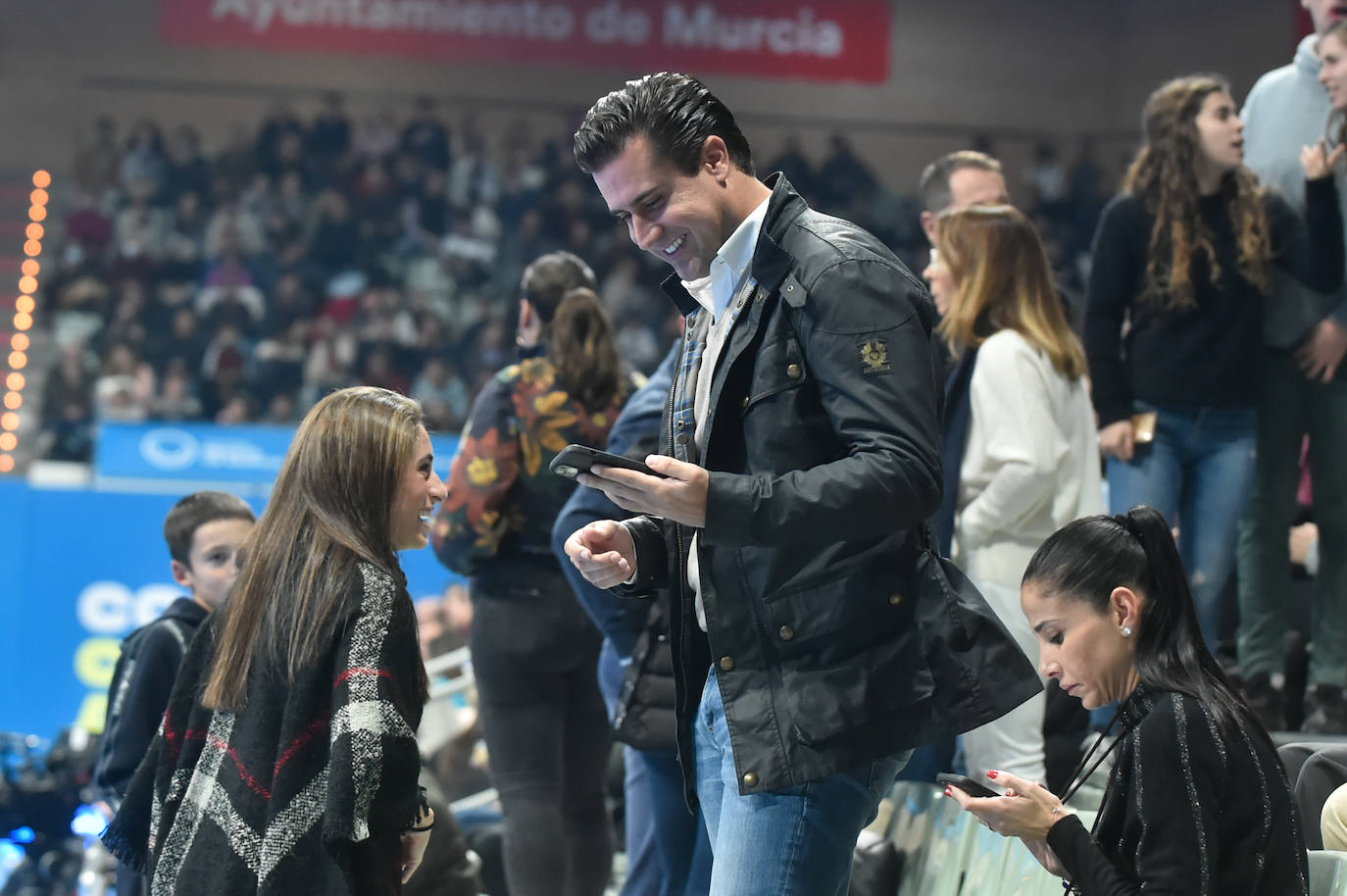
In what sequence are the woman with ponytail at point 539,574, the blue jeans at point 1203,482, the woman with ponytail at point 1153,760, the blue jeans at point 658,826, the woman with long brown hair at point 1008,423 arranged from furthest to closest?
1. the blue jeans at point 1203,482
2. the woman with ponytail at point 539,574
3. the woman with long brown hair at point 1008,423
4. the blue jeans at point 658,826
5. the woman with ponytail at point 1153,760

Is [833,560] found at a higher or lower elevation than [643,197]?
lower

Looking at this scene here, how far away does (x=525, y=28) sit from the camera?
14508 millimetres

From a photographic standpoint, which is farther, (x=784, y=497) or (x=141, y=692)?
(x=141, y=692)

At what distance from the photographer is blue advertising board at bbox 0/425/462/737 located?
6.83 meters

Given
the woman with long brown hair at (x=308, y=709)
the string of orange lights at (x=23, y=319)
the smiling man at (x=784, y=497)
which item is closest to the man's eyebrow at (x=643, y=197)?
the smiling man at (x=784, y=497)

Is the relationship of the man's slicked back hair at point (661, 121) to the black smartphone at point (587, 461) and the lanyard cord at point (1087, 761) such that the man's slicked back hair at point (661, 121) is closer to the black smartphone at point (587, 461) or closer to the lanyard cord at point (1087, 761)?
the black smartphone at point (587, 461)

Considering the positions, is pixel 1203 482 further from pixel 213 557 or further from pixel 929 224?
pixel 213 557

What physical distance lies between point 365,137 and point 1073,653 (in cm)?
1285

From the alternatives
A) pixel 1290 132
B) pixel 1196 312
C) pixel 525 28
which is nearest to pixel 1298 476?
pixel 1196 312

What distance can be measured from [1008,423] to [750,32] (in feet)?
39.4

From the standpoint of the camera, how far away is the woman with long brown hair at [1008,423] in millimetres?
3281

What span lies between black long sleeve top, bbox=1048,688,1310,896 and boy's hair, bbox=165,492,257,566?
2219mm

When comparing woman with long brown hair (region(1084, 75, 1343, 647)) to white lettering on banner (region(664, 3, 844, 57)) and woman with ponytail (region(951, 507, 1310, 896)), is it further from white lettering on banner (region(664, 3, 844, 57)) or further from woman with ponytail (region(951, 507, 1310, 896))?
white lettering on banner (region(664, 3, 844, 57))

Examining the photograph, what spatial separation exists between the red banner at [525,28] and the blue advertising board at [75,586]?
8.31m
